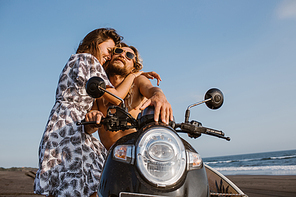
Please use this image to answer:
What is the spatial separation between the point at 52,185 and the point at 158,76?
1.30 metres

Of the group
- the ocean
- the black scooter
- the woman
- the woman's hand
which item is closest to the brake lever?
the black scooter

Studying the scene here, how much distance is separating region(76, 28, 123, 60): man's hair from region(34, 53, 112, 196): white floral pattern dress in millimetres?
360

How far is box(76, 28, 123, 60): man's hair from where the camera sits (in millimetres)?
2398

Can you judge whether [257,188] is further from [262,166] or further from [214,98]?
[262,166]

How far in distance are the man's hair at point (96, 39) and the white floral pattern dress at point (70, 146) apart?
1.18 feet

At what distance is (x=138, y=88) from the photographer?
7.78ft

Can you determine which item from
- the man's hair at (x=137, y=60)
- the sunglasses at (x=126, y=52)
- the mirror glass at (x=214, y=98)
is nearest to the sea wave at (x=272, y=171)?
the man's hair at (x=137, y=60)

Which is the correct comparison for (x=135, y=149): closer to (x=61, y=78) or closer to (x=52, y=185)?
(x=52, y=185)

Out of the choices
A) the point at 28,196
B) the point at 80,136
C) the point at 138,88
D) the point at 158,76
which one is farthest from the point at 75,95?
the point at 28,196

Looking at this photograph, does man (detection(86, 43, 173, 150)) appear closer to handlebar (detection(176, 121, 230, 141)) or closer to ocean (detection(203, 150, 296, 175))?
handlebar (detection(176, 121, 230, 141))

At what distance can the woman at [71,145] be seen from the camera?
1.80 metres

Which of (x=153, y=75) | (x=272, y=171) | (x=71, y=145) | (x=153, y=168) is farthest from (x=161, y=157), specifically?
(x=272, y=171)

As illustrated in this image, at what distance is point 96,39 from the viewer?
98.3 inches

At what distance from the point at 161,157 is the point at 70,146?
1093 mm
